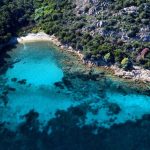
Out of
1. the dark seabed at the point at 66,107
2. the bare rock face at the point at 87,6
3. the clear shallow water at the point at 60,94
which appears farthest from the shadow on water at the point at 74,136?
the bare rock face at the point at 87,6

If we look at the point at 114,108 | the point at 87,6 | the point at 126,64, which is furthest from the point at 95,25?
the point at 114,108

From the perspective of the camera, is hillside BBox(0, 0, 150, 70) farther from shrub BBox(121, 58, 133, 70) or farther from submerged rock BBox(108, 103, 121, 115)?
submerged rock BBox(108, 103, 121, 115)

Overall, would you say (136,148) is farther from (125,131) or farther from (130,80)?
(130,80)

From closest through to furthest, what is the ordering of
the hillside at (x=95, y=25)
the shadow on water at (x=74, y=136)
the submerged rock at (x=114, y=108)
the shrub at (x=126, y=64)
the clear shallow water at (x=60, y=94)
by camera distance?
the shadow on water at (x=74, y=136) < the clear shallow water at (x=60, y=94) < the submerged rock at (x=114, y=108) < the shrub at (x=126, y=64) < the hillside at (x=95, y=25)

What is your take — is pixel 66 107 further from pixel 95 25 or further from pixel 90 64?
pixel 95 25

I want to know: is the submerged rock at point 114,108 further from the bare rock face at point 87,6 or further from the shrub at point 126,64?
the bare rock face at point 87,6
